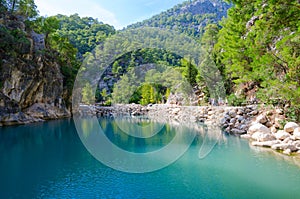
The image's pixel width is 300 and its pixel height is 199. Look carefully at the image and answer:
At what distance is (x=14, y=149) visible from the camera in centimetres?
1071

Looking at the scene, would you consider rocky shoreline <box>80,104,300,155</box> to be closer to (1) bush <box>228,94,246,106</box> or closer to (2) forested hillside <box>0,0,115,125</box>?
(1) bush <box>228,94,246,106</box>

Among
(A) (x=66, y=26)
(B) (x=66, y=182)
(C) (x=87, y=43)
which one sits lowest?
(B) (x=66, y=182)

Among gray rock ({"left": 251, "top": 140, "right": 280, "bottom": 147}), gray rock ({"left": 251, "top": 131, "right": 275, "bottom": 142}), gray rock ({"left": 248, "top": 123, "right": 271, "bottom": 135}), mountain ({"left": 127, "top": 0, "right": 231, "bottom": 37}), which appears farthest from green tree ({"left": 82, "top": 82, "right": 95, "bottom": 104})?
mountain ({"left": 127, "top": 0, "right": 231, "bottom": 37})

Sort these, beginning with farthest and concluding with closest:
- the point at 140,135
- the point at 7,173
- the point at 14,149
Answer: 1. the point at 140,135
2. the point at 14,149
3. the point at 7,173

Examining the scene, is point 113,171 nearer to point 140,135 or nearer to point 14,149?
point 14,149

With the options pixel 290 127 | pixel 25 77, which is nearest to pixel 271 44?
pixel 290 127

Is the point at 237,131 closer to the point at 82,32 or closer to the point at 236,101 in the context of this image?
the point at 236,101

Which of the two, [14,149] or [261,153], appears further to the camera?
[14,149]

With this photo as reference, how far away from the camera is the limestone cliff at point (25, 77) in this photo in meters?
17.0

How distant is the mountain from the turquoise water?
264 feet

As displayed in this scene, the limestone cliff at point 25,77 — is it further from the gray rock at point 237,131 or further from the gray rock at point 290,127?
the gray rock at point 290,127

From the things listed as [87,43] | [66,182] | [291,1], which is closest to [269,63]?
[291,1]

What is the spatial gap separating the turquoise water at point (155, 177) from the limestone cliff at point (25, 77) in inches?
334

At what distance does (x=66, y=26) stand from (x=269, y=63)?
53357 millimetres
